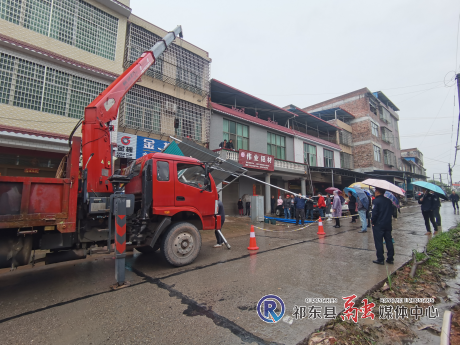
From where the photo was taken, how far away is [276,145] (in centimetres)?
2116

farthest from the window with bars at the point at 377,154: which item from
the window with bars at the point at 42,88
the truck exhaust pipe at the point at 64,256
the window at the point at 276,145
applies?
the truck exhaust pipe at the point at 64,256

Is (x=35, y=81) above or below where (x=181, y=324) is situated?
above

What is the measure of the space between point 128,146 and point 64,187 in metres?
7.64

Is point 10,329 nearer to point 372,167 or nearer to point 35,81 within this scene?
point 35,81

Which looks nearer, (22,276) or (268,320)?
(268,320)

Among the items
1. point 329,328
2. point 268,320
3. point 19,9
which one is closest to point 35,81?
point 19,9

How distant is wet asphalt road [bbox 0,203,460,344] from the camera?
2.76 metres

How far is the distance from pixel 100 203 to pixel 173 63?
1188 cm

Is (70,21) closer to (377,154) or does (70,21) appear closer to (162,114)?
(162,114)

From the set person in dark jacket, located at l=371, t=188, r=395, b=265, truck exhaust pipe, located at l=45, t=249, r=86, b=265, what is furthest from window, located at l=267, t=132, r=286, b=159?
truck exhaust pipe, located at l=45, t=249, r=86, b=265

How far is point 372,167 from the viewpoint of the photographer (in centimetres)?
3100

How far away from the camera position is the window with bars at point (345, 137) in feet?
99.7

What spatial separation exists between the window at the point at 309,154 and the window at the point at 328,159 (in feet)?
8.36

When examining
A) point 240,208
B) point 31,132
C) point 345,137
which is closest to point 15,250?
point 31,132
